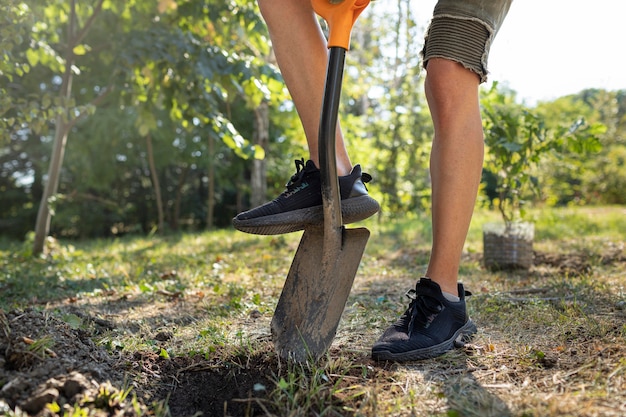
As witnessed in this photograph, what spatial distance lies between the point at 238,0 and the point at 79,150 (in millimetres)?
6732

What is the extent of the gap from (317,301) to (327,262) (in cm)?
12

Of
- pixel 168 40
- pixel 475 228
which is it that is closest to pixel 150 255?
pixel 168 40

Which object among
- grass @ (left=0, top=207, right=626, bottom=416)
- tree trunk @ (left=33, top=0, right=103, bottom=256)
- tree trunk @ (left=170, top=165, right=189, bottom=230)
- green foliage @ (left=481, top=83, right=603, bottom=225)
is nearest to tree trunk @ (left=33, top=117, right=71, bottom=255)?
tree trunk @ (left=33, top=0, right=103, bottom=256)

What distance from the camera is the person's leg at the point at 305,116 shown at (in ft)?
5.16

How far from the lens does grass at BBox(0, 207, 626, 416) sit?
1.25 m

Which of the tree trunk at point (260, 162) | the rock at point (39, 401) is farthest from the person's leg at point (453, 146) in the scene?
the tree trunk at point (260, 162)

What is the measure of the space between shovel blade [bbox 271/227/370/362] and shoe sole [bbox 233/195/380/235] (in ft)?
0.23

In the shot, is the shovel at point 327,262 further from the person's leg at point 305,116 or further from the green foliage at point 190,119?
the green foliage at point 190,119

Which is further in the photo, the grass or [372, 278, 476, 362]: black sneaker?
[372, 278, 476, 362]: black sneaker

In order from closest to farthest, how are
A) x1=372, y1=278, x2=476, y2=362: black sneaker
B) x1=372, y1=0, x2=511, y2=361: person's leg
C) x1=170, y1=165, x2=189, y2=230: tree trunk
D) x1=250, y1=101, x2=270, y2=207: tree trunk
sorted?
x1=372, y1=278, x2=476, y2=362: black sneaker < x1=372, y1=0, x2=511, y2=361: person's leg < x1=250, y1=101, x2=270, y2=207: tree trunk < x1=170, y1=165, x2=189, y2=230: tree trunk

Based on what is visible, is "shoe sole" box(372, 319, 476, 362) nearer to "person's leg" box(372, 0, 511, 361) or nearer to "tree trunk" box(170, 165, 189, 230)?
"person's leg" box(372, 0, 511, 361)

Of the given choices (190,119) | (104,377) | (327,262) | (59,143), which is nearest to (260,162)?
(190,119)

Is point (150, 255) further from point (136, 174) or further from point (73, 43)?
point (136, 174)

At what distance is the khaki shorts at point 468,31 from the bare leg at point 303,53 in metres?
0.40
